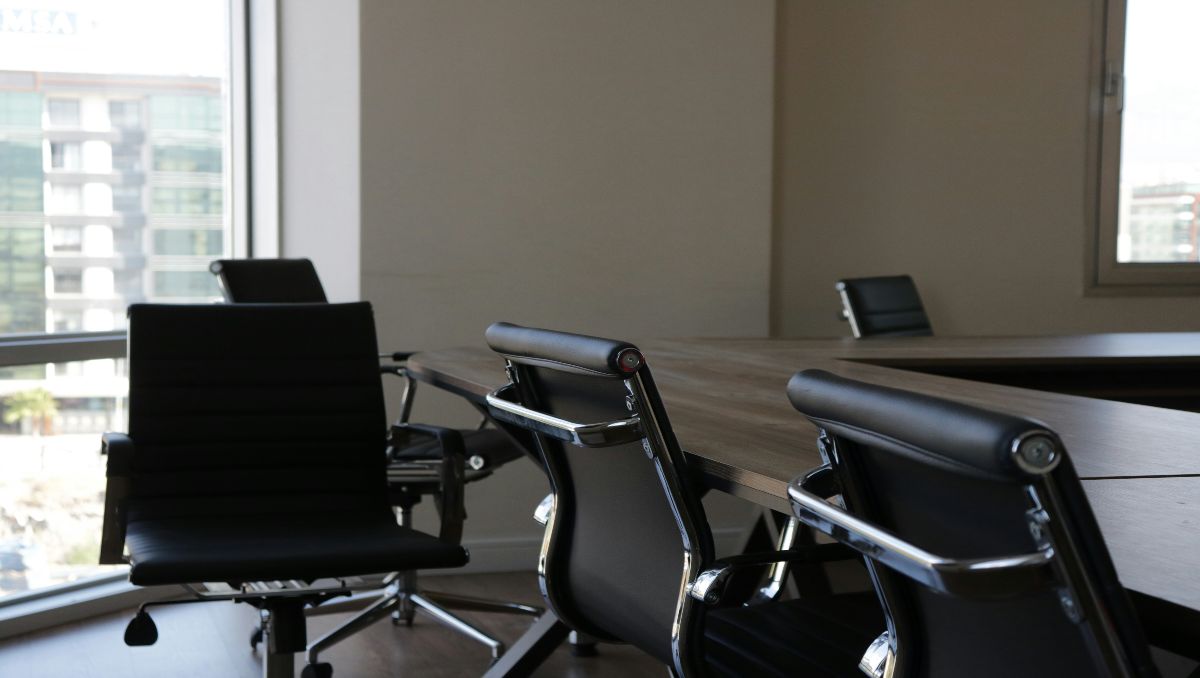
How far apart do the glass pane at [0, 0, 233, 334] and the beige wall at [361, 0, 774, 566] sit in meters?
0.63

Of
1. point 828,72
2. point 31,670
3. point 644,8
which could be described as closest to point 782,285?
point 828,72

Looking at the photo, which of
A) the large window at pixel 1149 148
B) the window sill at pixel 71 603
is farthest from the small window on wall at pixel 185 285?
the large window at pixel 1149 148

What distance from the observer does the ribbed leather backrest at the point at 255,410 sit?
8.75 feet

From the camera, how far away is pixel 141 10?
3986 mm

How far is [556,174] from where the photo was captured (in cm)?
425

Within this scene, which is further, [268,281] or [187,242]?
[187,242]

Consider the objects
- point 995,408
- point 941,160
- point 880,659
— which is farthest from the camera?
point 941,160

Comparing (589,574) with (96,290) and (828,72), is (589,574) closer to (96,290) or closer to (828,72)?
(96,290)

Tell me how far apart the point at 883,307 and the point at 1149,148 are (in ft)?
6.09

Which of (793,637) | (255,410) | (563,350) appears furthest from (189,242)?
(793,637)

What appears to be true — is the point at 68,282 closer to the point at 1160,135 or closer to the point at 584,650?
the point at 584,650

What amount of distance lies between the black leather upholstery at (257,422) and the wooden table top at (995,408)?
0.82 ft

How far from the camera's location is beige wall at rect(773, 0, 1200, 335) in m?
4.91

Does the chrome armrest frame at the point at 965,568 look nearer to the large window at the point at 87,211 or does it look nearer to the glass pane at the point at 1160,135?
the large window at the point at 87,211
